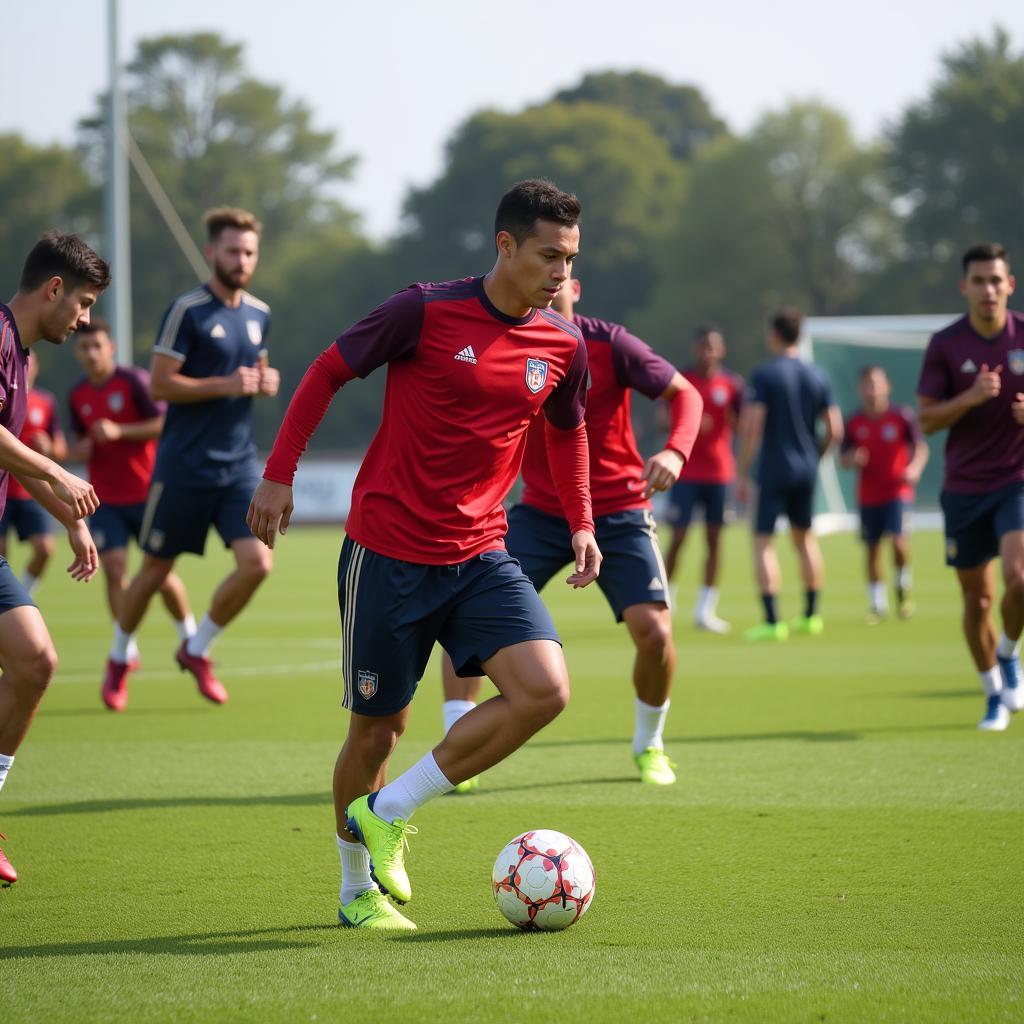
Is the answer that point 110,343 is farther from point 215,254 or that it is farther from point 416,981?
point 416,981

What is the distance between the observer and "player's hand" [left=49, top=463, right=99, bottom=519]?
17.2ft

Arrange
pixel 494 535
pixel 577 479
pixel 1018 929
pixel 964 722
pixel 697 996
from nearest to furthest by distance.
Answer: pixel 697 996 < pixel 1018 929 < pixel 494 535 < pixel 577 479 < pixel 964 722

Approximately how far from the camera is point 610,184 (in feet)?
252

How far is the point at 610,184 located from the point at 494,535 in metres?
73.5

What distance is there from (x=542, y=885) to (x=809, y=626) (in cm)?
995

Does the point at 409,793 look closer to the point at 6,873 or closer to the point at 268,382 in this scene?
the point at 6,873

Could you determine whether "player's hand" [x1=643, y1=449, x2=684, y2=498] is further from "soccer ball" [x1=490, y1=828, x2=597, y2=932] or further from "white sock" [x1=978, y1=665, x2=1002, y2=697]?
"white sock" [x1=978, y1=665, x2=1002, y2=697]

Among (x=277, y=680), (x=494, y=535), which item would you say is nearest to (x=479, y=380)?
(x=494, y=535)

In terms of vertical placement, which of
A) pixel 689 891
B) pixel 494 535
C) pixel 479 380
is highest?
pixel 479 380

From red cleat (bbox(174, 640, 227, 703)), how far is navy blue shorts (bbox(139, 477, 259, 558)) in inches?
28.2

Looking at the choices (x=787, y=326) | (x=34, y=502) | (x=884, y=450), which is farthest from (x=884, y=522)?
(x=34, y=502)

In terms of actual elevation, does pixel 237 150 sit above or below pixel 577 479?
above

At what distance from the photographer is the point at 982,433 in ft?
28.0

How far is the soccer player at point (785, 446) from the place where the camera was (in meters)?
13.9
